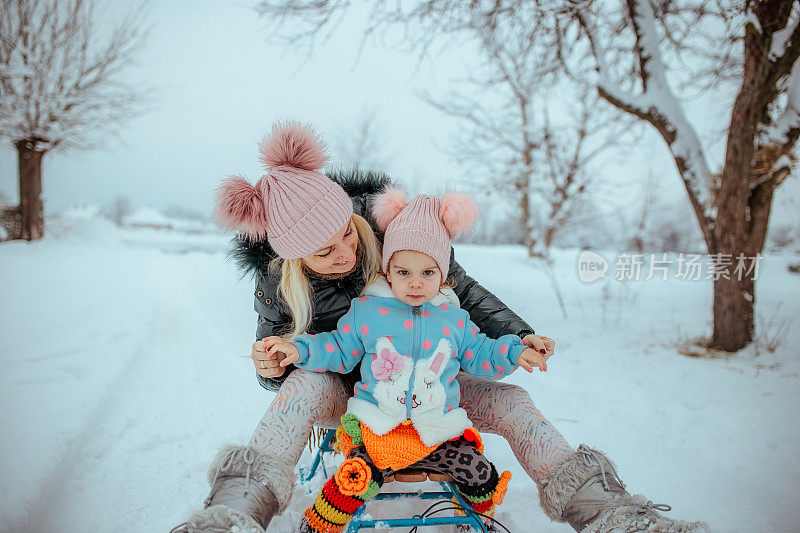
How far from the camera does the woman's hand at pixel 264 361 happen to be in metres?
1.34

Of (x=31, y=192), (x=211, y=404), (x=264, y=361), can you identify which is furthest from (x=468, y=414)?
(x=31, y=192)

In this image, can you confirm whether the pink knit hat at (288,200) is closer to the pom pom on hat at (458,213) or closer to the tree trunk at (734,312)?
the pom pom on hat at (458,213)

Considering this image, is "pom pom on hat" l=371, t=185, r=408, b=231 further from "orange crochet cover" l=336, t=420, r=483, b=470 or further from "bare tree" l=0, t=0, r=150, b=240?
"bare tree" l=0, t=0, r=150, b=240

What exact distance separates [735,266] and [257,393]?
4.08 meters

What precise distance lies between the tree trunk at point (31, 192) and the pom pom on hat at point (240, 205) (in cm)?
512

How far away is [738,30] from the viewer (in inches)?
145

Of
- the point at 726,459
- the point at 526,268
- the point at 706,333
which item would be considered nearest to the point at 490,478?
the point at 726,459

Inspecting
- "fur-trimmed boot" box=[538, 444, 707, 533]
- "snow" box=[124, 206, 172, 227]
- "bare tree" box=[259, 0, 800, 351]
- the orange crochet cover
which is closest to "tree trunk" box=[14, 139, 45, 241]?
"bare tree" box=[259, 0, 800, 351]

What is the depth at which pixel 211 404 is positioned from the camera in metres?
2.75

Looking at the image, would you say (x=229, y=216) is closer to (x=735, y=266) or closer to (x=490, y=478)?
(x=490, y=478)

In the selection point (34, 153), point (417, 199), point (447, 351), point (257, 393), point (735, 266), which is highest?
point (34, 153)

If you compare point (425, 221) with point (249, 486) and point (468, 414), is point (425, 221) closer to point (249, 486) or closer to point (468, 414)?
point (468, 414)

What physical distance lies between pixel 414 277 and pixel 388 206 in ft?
1.09

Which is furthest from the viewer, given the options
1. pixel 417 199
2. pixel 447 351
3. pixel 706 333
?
pixel 706 333
